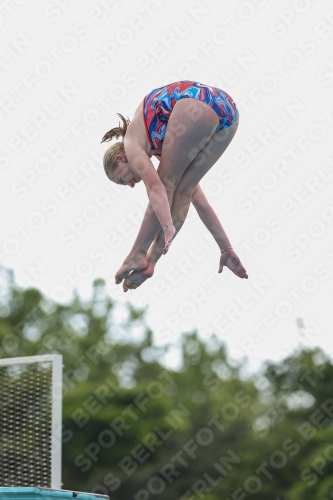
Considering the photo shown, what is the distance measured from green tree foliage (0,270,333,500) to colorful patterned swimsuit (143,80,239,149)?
1953cm

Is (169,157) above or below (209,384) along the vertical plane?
above

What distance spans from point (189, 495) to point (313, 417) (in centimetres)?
519

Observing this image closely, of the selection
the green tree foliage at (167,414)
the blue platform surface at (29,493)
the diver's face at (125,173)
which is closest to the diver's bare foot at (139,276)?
the diver's face at (125,173)

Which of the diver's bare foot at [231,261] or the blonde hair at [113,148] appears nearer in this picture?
the blonde hair at [113,148]

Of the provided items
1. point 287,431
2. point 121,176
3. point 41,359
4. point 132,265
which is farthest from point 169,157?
point 287,431

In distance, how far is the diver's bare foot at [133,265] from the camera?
594cm

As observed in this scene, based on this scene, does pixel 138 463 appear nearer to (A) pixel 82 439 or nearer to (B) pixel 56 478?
(A) pixel 82 439

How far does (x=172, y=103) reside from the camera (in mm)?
5727

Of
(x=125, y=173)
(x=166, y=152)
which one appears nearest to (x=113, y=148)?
(x=125, y=173)

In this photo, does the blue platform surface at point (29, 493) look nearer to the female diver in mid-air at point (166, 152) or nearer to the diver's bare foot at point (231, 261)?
the female diver in mid-air at point (166, 152)

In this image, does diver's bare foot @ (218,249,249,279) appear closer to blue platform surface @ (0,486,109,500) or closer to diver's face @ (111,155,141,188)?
diver's face @ (111,155,141,188)

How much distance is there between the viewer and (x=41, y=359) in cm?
913

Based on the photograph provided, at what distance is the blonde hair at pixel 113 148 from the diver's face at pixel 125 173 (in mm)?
33

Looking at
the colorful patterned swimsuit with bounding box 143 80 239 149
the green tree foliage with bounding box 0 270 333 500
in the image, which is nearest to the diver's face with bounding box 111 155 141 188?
the colorful patterned swimsuit with bounding box 143 80 239 149
